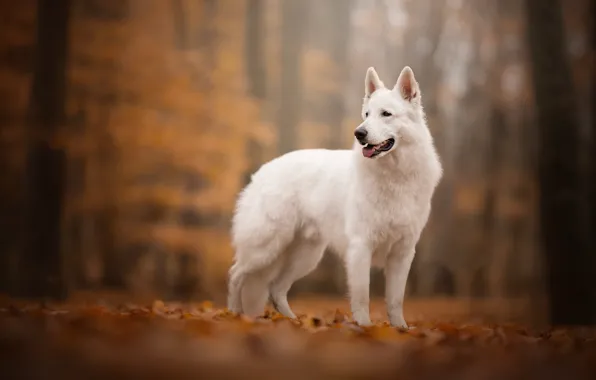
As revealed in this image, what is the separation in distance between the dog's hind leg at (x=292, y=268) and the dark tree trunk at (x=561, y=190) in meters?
1.84

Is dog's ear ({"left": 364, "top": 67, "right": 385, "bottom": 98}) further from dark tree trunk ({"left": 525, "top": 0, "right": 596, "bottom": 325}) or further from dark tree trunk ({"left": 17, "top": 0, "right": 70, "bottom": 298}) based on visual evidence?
dark tree trunk ({"left": 17, "top": 0, "right": 70, "bottom": 298})

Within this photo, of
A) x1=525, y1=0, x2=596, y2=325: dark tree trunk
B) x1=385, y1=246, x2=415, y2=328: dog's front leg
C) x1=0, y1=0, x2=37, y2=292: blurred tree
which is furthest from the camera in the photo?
x1=0, y1=0, x2=37, y2=292: blurred tree

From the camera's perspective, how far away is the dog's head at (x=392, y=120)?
8.79ft

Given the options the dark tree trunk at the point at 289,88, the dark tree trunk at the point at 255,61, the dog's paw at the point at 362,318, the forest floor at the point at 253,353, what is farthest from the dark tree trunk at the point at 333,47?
the forest floor at the point at 253,353

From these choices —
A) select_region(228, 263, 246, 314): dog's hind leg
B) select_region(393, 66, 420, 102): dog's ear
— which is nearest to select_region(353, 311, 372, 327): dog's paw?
select_region(228, 263, 246, 314): dog's hind leg

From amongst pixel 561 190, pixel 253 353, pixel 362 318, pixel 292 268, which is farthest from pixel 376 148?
pixel 561 190

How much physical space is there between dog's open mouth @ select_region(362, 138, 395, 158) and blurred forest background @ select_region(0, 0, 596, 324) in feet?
8.23

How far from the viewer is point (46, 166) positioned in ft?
15.3

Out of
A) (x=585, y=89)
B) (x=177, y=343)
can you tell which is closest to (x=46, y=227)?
(x=177, y=343)

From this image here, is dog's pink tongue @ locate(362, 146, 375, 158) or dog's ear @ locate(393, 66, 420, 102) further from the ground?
dog's ear @ locate(393, 66, 420, 102)

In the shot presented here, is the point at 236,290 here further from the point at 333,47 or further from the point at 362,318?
the point at 333,47

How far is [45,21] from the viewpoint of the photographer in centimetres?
464

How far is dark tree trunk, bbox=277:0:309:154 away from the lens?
5.40 metres

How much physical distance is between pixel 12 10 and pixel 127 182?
173 centimetres
